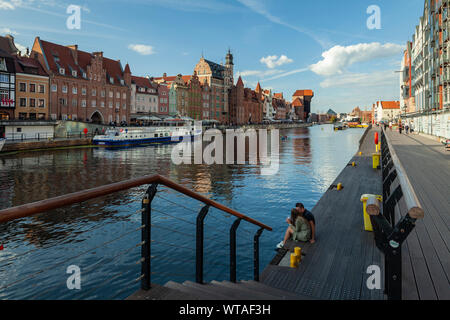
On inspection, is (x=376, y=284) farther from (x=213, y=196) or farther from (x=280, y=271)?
(x=213, y=196)

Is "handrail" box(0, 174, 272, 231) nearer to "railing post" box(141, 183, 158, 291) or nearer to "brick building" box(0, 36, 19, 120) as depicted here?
"railing post" box(141, 183, 158, 291)

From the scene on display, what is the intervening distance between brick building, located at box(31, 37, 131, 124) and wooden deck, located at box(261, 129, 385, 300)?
64.4 meters

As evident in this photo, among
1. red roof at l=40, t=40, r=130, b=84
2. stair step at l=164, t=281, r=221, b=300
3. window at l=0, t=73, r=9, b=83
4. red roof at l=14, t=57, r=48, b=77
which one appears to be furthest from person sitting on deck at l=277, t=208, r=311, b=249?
red roof at l=40, t=40, r=130, b=84

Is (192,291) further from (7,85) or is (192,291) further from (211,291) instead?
(7,85)

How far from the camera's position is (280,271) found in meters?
7.05

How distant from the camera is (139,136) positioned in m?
61.7

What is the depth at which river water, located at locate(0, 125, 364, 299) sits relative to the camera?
9.71 meters

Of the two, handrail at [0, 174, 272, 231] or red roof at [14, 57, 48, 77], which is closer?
handrail at [0, 174, 272, 231]

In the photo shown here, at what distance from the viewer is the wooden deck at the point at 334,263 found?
6.04 m

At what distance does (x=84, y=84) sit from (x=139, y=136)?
20721mm

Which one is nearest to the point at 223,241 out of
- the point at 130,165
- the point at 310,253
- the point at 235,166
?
the point at 310,253

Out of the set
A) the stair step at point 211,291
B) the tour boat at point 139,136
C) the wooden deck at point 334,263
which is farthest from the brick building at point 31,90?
the stair step at point 211,291

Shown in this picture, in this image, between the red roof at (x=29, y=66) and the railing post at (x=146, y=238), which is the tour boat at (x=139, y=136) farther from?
the railing post at (x=146, y=238)
